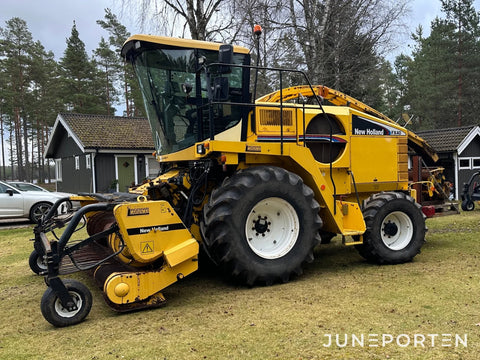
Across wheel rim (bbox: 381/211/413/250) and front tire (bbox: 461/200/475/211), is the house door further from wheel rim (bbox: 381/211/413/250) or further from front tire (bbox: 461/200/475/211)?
wheel rim (bbox: 381/211/413/250)

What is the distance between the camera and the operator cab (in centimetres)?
570

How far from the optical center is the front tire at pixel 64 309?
13.8 ft

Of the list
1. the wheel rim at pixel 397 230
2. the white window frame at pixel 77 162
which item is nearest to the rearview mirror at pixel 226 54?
the wheel rim at pixel 397 230

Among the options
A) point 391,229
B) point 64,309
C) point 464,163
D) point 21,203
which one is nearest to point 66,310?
point 64,309

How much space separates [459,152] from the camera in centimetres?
2166

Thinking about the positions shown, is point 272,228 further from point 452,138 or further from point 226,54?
point 452,138

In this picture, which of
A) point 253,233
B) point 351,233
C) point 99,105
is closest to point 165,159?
point 253,233

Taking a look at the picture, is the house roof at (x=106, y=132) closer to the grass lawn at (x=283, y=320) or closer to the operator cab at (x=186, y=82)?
the grass lawn at (x=283, y=320)

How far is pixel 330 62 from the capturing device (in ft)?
52.7

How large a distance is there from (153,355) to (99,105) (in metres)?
37.3

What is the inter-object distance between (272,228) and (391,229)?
7.17 feet

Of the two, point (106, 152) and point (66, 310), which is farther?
point (106, 152)

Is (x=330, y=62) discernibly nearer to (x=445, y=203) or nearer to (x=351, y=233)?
(x=445, y=203)

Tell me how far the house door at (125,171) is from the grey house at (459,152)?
15838 millimetres
